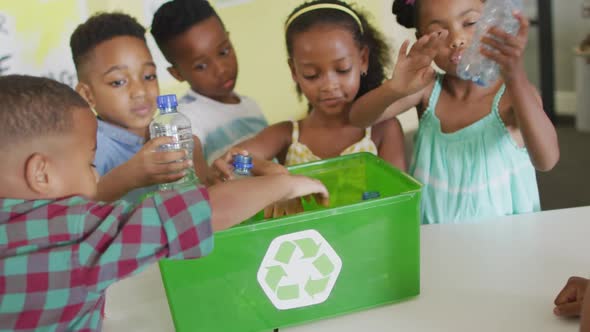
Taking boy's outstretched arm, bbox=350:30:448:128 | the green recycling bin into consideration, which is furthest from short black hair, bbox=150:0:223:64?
the green recycling bin

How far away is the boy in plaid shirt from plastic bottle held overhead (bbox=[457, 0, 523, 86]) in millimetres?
938

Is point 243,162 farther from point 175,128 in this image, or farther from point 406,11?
point 406,11

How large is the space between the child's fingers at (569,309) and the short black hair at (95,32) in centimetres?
134

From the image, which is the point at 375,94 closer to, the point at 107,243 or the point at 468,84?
the point at 468,84

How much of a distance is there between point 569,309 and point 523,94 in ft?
1.93

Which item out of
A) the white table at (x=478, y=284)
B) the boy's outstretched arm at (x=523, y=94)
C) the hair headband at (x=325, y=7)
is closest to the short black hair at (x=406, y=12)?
the hair headband at (x=325, y=7)

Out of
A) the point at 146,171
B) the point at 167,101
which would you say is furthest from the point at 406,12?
the point at 146,171

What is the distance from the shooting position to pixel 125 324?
1.16m

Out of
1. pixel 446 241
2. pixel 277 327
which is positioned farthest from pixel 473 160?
pixel 277 327

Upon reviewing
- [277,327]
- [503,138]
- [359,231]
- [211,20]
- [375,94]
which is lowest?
[277,327]

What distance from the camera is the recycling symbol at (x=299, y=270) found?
3.47ft

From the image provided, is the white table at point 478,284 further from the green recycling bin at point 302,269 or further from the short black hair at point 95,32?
the short black hair at point 95,32

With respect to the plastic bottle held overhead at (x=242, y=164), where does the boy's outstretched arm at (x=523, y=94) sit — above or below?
above

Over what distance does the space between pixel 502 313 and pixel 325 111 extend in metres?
0.97
